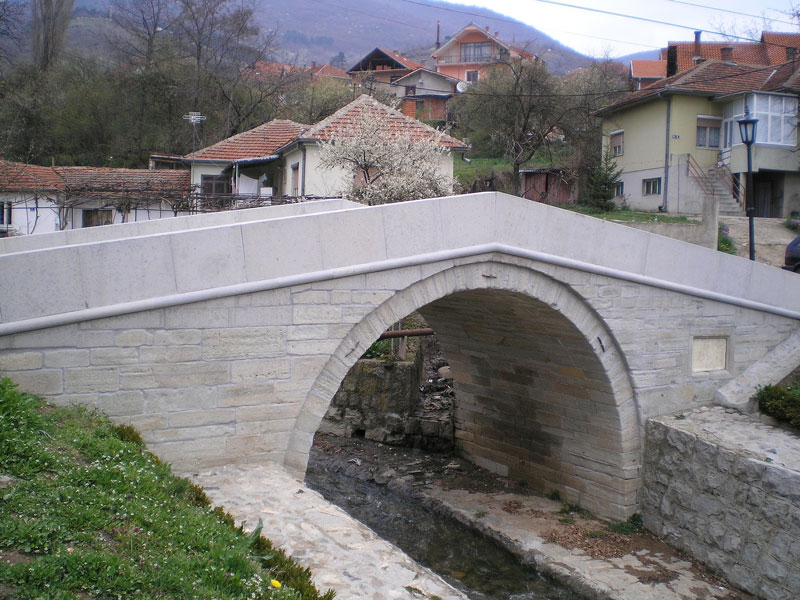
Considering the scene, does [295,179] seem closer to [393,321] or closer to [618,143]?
[393,321]

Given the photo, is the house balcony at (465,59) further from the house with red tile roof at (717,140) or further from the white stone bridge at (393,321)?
the white stone bridge at (393,321)

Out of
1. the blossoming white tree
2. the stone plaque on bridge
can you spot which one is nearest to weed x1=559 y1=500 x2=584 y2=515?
the stone plaque on bridge

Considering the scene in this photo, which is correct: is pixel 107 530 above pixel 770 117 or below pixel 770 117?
below

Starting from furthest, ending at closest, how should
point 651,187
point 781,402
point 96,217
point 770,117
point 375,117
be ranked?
point 651,187 < point 770,117 < point 96,217 < point 375,117 < point 781,402

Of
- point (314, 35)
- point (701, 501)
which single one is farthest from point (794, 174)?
point (314, 35)

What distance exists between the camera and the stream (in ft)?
26.9

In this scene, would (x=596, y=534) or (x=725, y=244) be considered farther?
(x=725, y=244)

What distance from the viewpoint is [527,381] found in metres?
10.6

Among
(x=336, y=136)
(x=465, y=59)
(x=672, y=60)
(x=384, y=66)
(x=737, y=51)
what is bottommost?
(x=336, y=136)

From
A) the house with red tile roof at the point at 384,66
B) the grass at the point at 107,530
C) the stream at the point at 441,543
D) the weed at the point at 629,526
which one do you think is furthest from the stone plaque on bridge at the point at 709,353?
the house with red tile roof at the point at 384,66

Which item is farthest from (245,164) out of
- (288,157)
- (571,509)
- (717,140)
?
(717,140)

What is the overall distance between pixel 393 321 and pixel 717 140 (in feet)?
68.4

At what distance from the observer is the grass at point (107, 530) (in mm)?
3262

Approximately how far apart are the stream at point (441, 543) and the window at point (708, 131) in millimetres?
18473
